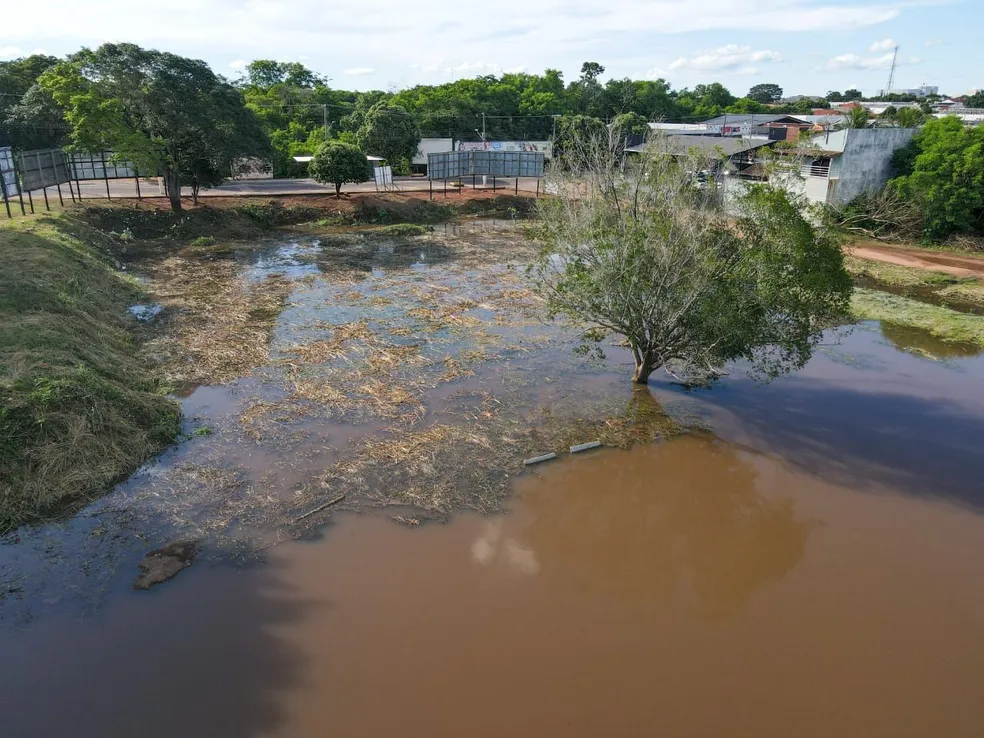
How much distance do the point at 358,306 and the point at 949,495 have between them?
1582cm

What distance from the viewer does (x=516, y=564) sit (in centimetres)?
927

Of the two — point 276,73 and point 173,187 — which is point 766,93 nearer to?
point 276,73

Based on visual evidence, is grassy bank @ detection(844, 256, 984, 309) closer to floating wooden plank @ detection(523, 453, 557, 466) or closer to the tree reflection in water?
the tree reflection in water

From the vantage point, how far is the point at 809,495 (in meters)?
11.1

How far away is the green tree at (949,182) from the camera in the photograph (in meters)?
27.1

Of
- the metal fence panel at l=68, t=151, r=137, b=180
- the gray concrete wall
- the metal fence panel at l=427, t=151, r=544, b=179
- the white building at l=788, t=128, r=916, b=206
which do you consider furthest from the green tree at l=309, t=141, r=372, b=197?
the gray concrete wall

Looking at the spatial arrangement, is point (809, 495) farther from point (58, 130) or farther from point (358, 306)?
point (58, 130)

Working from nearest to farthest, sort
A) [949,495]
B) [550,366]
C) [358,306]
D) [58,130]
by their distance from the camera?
[949,495]
[550,366]
[358,306]
[58,130]

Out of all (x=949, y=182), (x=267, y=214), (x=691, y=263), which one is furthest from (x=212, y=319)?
(x=949, y=182)

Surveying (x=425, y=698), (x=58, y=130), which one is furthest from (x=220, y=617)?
(x=58, y=130)

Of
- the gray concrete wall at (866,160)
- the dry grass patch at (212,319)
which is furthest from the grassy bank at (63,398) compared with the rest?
the gray concrete wall at (866,160)

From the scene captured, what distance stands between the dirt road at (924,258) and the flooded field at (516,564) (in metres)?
13.3

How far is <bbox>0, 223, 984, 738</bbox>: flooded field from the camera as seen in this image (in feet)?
23.4

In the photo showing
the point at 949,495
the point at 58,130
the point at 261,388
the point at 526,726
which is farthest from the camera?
the point at 58,130
